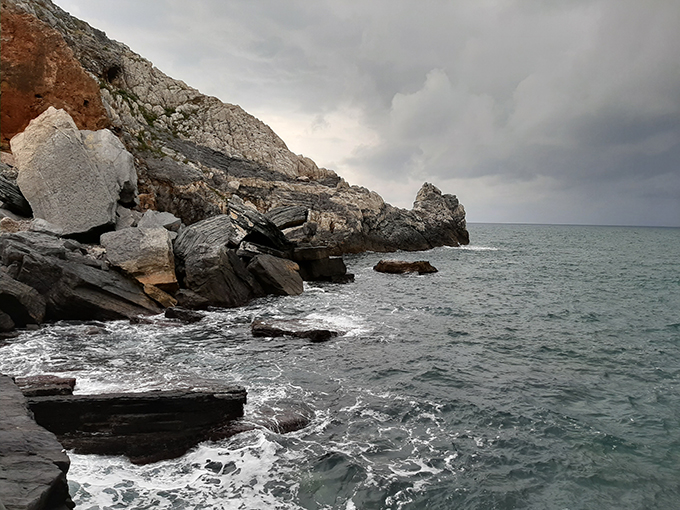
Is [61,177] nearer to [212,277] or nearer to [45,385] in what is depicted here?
[212,277]

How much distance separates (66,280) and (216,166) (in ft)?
170

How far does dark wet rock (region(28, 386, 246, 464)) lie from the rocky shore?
3.2 inches

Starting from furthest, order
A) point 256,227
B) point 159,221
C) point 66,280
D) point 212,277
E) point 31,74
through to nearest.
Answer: point 256,227 → point 31,74 → point 159,221 → point 212,277 → point 66,280

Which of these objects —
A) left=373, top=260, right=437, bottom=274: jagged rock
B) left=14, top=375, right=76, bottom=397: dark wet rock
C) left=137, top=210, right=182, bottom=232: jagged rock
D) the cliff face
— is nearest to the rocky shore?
left=137, top=210, right=182, bottom=232: jagged rock

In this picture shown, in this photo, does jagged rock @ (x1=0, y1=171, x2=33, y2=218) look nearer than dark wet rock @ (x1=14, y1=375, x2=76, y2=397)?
No

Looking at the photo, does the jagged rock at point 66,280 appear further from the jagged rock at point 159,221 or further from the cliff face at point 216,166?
the cliff face at point 216,166

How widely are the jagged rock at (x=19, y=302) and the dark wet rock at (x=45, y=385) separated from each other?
22.6ft

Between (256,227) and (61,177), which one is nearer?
(61,177)

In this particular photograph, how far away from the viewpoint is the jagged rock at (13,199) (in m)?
25.8

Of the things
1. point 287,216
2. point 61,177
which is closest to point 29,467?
point 61,177

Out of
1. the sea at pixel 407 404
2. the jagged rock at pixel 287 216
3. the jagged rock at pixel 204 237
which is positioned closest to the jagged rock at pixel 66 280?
the sea at pixel 407 404

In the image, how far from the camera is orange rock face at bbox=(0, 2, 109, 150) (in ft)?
106

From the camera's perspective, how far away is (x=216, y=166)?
68.3 meters

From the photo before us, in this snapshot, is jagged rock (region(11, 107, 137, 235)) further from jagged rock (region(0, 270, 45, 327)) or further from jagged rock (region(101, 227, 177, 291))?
jagged rock (region(0, 270, 45, 327))
